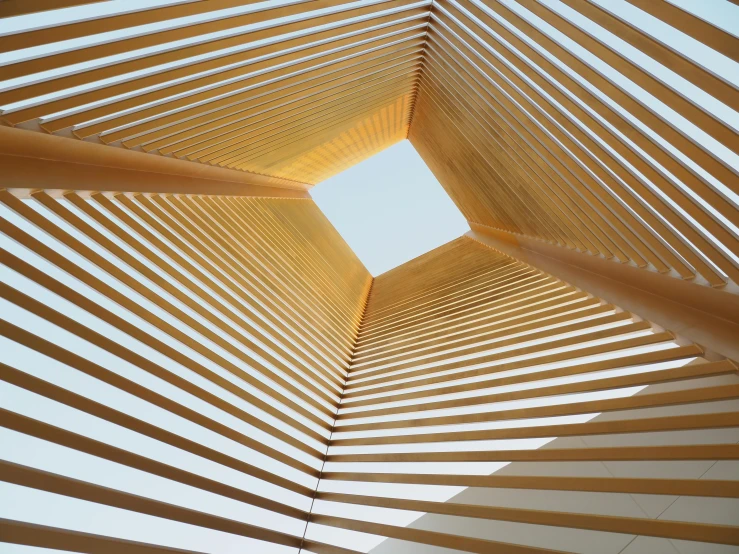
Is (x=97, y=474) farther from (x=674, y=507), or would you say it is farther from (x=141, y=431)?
(x=674, y=507)

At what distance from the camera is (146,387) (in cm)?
177

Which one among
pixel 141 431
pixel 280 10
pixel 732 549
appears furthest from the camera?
pixel 280 10

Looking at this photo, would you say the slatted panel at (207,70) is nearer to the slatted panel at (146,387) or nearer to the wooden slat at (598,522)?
the slatted panel at (146,387)

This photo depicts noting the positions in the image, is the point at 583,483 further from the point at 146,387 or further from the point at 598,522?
the point at 146,387

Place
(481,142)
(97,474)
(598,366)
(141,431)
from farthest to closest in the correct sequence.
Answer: (481,142) → (598,366) → (141,431) → (97,474)

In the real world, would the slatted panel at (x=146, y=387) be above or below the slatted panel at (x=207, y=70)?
below

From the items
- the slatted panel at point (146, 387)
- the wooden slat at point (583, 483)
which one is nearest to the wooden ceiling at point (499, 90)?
the slatted panel at point (146, 387)

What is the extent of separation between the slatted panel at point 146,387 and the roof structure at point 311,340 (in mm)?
11

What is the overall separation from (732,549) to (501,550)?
2.10 feet

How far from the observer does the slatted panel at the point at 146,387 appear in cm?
132

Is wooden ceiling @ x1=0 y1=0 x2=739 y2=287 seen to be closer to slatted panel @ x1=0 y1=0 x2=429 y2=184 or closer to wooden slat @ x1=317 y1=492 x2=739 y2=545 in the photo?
slatted panel @ x1=0 y1=0 x2=429 y2=184

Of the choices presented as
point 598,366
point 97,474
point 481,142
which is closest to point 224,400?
point 97,474

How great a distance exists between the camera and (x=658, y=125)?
1.70 m

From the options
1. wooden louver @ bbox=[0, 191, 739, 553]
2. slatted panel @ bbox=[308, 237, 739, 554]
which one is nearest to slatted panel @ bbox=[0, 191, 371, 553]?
wooden louver @ bbox=[0, 191, 739, 553]
